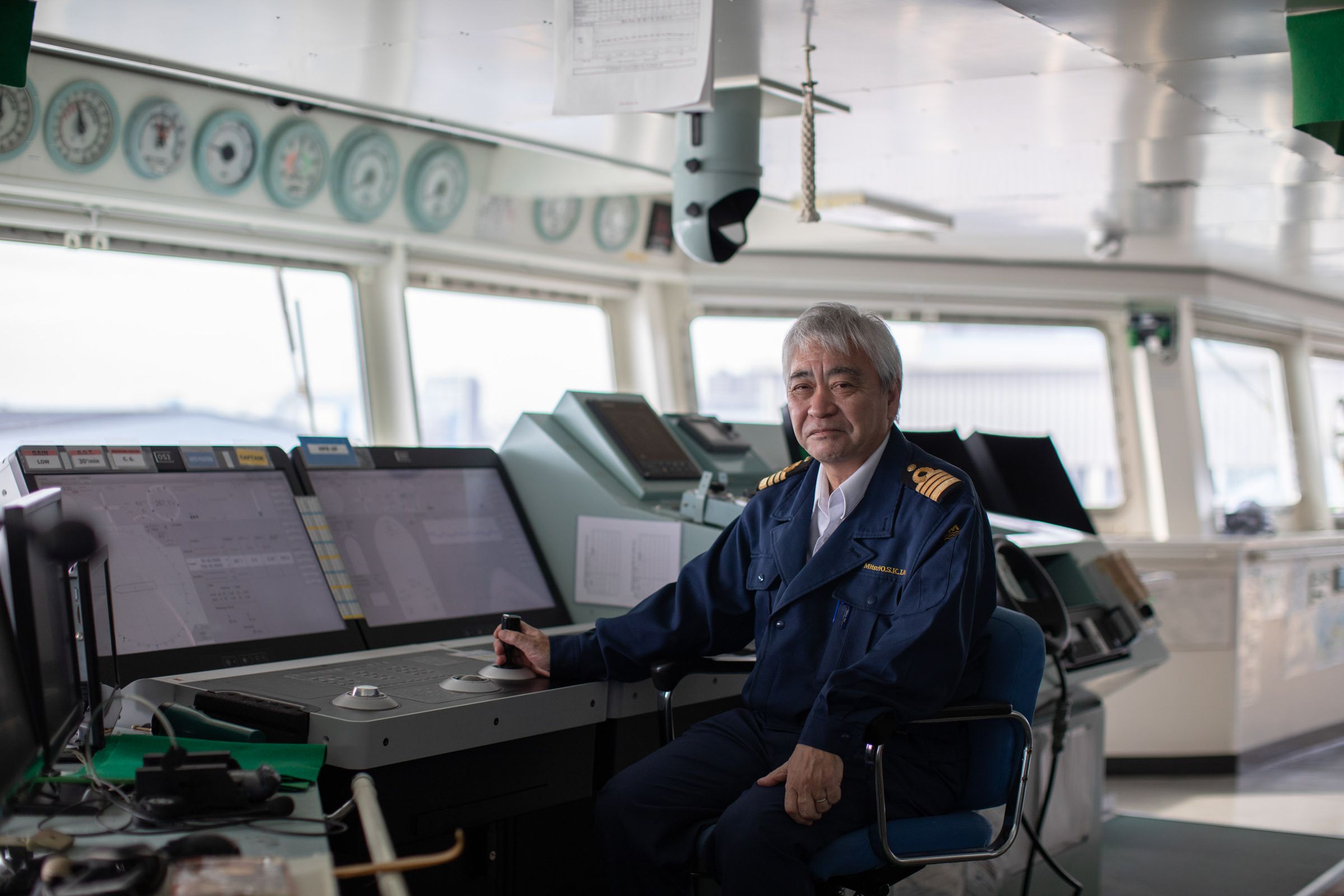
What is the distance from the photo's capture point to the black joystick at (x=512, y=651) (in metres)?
2.34

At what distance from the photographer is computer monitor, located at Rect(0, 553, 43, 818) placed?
1322 mm

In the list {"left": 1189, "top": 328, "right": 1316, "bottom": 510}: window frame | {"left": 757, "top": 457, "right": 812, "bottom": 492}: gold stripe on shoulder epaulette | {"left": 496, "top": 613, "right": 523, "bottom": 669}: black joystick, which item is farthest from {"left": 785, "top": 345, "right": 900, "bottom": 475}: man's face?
{"left": 1189, "top": 328, "right": 1316, "bottom": 510}: window frame

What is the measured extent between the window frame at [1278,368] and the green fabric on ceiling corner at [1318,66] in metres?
4.27

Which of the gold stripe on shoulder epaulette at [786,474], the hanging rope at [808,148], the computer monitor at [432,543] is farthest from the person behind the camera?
the hanging rope at [808,148]

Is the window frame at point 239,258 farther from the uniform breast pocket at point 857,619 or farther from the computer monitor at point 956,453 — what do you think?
the uniform breast pocket at point 857,619

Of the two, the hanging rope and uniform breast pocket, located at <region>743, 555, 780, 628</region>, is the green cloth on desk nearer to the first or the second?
uniform breast pocket, located at <region>743, 555, 780, 628</region>

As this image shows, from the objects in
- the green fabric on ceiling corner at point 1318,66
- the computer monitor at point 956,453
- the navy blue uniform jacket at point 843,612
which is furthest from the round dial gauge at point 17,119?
the green fabric on ceiling corner at point 1318,66

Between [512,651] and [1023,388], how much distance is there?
5113mm

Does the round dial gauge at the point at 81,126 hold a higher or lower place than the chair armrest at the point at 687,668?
higher

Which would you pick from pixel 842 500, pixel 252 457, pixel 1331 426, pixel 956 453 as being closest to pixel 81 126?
pixel 252 457

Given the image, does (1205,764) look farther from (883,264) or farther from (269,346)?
(269,346)

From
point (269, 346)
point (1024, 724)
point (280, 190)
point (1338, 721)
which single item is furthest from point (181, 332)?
point (1338, 721)

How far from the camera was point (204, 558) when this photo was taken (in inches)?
96.1

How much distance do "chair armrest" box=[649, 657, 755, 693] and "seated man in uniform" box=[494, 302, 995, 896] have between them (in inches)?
1.1
